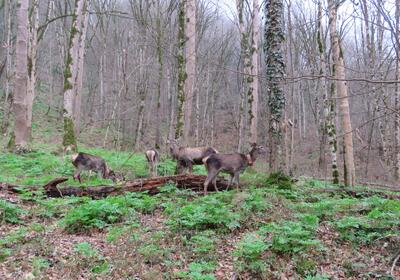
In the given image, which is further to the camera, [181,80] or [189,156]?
[181,80]

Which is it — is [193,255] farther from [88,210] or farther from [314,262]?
[88,210]

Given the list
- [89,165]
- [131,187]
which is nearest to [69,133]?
[89,165]

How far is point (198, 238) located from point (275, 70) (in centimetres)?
492

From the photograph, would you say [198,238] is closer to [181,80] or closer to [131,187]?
[131,187]

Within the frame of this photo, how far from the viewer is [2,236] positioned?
6.18m

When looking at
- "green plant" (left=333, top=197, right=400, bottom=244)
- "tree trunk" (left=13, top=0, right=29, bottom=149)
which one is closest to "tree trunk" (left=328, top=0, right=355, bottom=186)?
"green plant" (left=333, top=197, right=400, bottom=244)

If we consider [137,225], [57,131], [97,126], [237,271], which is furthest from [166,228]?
[97,126]

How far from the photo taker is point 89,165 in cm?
1194

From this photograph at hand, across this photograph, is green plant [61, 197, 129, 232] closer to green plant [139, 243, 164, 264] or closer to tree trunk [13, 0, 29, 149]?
green plant [139, 243, 164, 264]

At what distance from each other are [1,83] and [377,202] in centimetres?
3635

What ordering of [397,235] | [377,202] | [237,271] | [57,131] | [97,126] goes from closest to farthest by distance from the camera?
[237,271], [397,235], [377,202], [57,131], [97,126]

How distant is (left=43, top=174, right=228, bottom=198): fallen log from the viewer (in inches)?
349

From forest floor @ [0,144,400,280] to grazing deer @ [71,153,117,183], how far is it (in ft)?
10.1

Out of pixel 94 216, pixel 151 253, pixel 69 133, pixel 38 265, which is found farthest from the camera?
pixel 69 133
